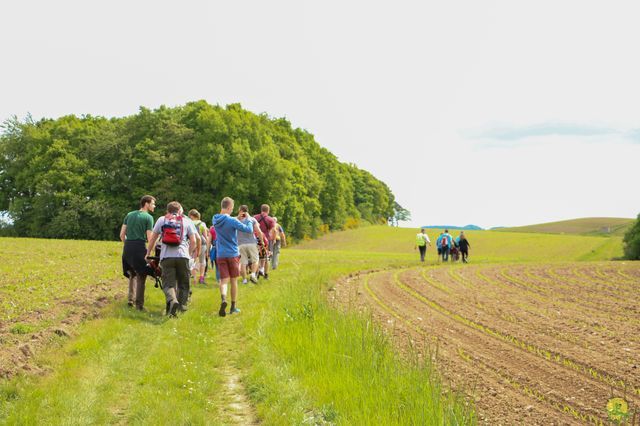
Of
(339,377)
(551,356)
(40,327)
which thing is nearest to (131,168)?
(40,327)

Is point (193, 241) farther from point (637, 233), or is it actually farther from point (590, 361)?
point (637, 233)

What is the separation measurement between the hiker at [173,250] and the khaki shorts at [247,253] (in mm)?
4022

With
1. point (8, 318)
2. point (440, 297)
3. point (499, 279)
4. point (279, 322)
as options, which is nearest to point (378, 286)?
point (440, 297)

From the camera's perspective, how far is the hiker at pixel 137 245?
36.8ft

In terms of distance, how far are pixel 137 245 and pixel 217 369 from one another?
15.4 feet

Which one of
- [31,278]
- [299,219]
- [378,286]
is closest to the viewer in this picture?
[31,278]

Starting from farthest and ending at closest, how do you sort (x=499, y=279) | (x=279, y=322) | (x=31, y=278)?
1. (x=499, y=279)
2. (x=31, y=278)
3. (x=279, y=322)

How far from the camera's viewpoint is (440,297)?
1558 centimetres

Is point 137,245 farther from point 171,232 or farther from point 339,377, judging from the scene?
point 339,377

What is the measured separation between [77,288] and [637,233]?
49.4 m

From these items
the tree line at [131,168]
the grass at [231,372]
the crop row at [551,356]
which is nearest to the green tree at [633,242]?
the tree line at [131,168]

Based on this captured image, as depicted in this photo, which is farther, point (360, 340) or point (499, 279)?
point (499, 279)

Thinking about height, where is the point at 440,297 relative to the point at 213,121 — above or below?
below

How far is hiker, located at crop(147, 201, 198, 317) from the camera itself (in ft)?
35.2
